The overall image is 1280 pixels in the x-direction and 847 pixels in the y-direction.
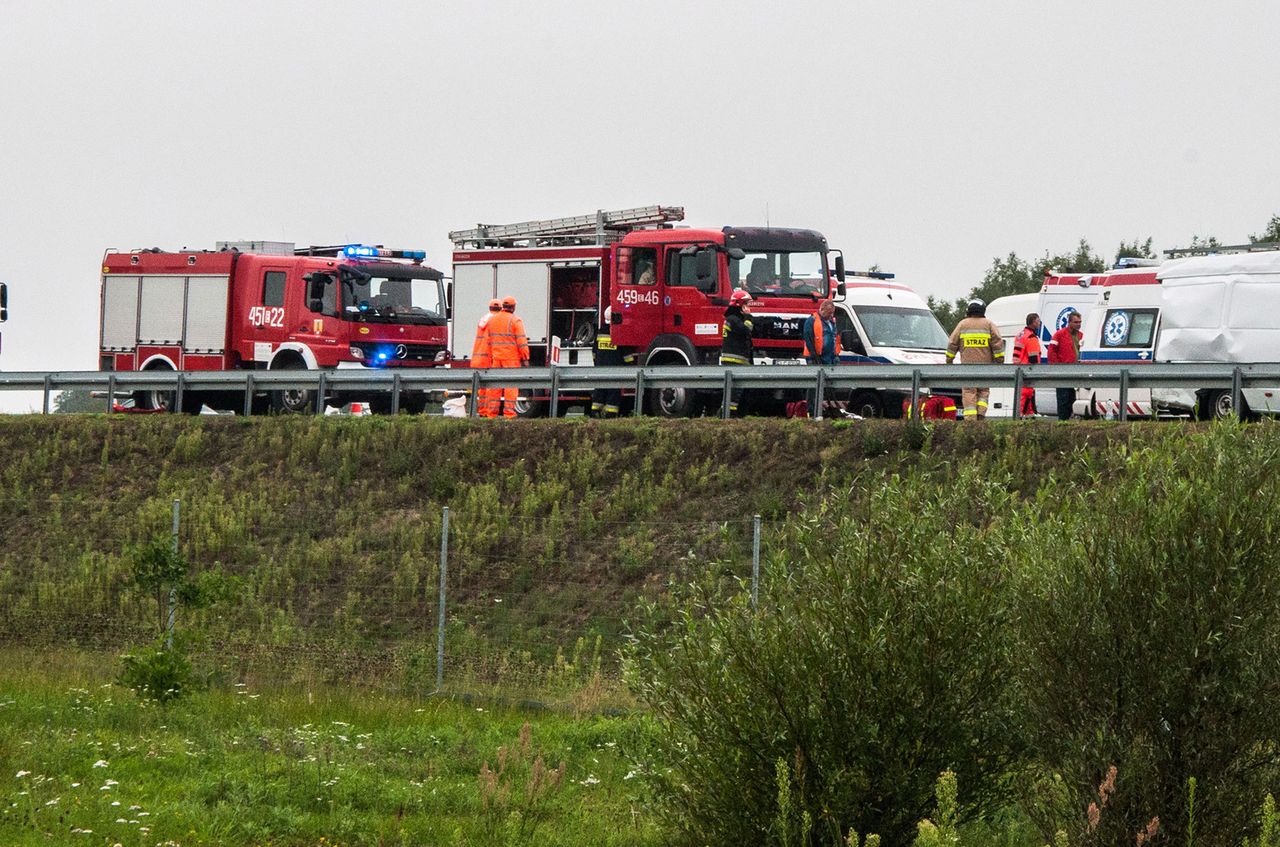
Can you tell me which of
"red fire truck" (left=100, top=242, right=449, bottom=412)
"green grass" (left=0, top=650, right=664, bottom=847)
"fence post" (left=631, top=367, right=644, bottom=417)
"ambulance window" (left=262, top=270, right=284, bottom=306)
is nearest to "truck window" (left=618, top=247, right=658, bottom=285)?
"fence post" (left=631, top=367, right=644, bottom=417)

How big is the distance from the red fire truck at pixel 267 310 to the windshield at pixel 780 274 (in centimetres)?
778

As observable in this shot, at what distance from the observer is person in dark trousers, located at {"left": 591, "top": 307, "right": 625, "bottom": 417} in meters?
23.8

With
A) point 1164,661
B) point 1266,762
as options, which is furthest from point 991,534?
point 1266,762

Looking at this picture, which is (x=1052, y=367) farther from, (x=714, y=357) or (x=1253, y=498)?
(x=1253, y=498)

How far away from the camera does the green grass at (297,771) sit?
9742 mm

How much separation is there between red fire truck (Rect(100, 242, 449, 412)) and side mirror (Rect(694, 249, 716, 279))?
24.3 ft

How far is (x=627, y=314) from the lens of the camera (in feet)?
84.9

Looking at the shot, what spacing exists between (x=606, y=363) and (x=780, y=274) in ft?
10.2

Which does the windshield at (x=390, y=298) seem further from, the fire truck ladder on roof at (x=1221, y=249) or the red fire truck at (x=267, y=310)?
the fire truck ladder on roof at (x=1221, y=249)

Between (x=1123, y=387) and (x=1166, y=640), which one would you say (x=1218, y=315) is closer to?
(x=1123, y=387)

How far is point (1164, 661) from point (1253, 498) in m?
0.84

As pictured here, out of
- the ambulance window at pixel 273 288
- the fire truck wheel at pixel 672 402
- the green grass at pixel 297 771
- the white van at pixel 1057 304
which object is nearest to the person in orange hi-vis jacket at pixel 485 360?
the fire truck wheel at pixel 672 402

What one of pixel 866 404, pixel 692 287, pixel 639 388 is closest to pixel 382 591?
pixel 639 388

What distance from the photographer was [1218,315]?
23469 mm
